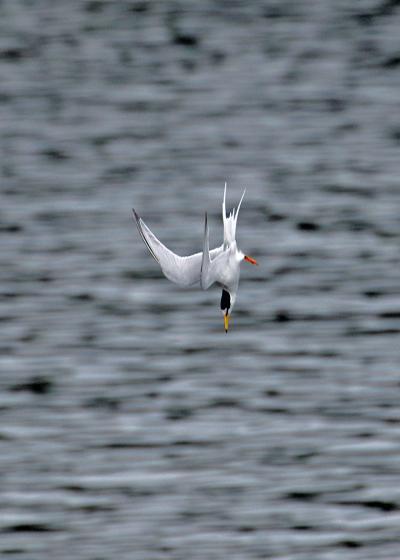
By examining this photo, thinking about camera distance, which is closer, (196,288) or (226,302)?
(226,302)

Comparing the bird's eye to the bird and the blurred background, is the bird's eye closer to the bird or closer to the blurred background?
the bird

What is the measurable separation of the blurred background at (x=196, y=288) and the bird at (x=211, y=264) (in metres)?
2.65

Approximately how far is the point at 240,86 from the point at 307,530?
27.9 ft

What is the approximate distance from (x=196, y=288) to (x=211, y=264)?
558 centimetres

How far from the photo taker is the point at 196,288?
13.4m

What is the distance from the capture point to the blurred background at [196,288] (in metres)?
10.6

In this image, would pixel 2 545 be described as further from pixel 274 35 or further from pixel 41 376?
pixel 274 35

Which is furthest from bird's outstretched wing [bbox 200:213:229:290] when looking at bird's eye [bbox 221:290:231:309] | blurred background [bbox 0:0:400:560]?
blurred background [bbox 0:0:400:560]

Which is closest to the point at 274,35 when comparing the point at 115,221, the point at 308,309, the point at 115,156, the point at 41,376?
the point at 115,156

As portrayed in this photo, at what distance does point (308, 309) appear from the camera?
43.2 feet

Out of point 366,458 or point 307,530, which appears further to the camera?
point 366,458

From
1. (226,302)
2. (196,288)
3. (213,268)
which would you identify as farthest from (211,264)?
(196,288)

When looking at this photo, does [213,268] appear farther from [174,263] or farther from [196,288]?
[196,288]

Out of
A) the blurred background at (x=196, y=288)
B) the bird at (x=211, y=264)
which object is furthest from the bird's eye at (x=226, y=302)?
the blurred background at (x=196, y=288)
